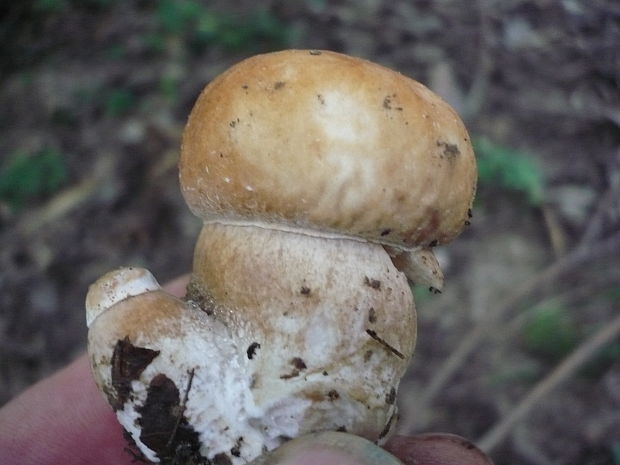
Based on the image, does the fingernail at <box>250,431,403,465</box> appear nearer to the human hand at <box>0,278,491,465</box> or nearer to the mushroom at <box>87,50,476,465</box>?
the mushroom at <box>87,50,476,465</box>

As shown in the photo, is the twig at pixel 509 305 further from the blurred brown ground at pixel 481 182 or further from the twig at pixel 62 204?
the twig at pixel 62 204

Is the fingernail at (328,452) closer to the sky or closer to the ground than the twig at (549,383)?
closer to the sky

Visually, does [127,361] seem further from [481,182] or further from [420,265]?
[481,182]

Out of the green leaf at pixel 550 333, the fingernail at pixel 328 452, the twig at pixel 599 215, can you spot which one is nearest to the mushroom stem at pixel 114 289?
the fingernail at pixel 328 452

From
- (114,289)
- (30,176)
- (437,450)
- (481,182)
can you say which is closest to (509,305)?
(481,182)

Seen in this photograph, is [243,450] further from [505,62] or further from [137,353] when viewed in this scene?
[505,62]

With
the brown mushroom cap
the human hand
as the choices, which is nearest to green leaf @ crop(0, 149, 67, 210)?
the human hand
